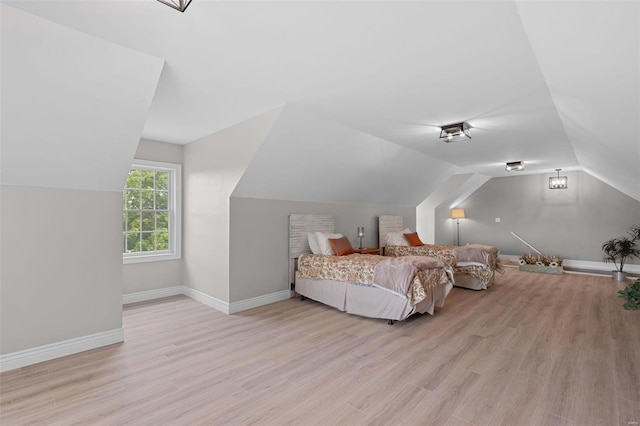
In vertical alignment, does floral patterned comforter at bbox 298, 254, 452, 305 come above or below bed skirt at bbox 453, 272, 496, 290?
above

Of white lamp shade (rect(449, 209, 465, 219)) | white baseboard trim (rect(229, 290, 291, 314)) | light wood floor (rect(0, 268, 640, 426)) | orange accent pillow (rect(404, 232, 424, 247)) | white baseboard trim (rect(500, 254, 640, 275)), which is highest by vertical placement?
white lamp shade (rect(449, 209, 465, 219))

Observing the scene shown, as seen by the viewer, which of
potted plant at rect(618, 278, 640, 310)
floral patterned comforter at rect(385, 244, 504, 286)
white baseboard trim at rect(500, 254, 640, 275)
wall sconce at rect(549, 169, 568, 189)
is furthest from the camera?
wall sconce at rect(549, 169, 568, 189)

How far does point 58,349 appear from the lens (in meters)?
2.86

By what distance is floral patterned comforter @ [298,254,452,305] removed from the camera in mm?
3643

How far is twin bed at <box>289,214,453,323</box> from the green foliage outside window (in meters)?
2.17

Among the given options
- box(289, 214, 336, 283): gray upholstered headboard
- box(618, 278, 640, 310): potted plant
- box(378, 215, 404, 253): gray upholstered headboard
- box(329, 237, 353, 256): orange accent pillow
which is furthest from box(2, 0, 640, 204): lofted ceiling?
box(378, 215, 404, 253): gray upholstered headboard

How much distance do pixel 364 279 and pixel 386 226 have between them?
3009 millimetres

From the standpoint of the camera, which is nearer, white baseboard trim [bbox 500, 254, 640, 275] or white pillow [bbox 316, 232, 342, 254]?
white pillow [bbox 316, 232, 342, 254]

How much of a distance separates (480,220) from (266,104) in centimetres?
771

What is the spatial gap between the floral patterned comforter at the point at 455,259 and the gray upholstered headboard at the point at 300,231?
188 cm

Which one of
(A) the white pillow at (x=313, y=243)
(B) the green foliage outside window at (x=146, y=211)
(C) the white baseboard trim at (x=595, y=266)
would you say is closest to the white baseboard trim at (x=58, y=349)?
(B) the green foliage outside window at (x=146, y=211)

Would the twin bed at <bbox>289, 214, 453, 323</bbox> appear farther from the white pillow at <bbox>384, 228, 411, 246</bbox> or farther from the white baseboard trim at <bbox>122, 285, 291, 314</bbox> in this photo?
the white pillow at <bbox>384, 228, 411, 246</bbox>

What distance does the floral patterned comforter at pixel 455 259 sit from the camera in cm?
534

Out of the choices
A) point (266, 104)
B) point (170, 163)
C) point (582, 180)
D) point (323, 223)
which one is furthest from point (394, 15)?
point (582, 180)
